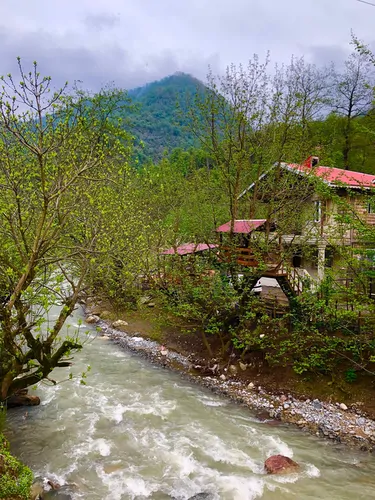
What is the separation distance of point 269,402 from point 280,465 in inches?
154

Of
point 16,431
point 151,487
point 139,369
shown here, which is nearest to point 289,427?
point 151,487

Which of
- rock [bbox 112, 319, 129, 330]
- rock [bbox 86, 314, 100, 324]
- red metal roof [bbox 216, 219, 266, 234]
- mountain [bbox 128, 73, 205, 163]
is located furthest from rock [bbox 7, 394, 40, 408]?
mountain [bbox 128, 73, 205, 163]

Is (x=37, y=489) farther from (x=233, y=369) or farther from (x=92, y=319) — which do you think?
(x=92, y=319)

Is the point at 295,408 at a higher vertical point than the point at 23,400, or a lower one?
lower

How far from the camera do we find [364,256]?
1295 centimetres

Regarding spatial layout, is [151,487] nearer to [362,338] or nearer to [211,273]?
[362,338]

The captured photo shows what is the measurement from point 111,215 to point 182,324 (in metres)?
7.90

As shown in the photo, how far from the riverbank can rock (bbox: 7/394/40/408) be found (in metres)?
3.39

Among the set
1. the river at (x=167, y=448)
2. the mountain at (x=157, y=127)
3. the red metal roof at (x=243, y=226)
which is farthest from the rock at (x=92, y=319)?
the mountain at (x=157, y=127)

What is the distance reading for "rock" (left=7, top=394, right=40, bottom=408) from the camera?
12.8 metres

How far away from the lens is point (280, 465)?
32.4 feet

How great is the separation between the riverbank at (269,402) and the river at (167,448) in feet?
1.66

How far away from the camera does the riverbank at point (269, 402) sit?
465 inches

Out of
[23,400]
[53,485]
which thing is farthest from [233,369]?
[53,485]
